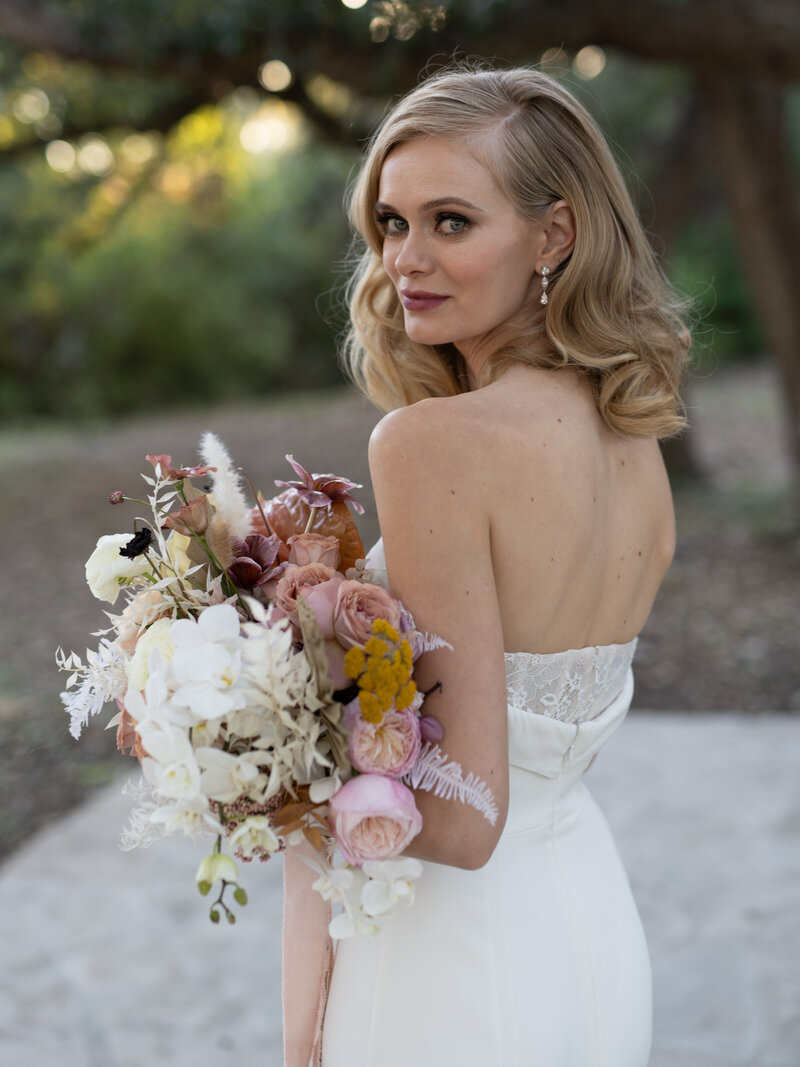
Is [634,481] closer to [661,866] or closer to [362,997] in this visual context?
[362,997]

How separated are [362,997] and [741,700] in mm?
3923

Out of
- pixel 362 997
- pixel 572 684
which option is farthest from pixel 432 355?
pixel 362 997

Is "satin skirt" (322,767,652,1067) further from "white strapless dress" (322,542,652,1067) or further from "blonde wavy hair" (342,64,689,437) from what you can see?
"blonde wavy hair" (342,64,689,437)

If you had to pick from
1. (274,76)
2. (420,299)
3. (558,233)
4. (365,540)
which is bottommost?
(365,540)

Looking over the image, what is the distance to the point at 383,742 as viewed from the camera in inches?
45.3

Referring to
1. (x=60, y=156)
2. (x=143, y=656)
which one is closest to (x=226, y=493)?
(x=143, y=656)

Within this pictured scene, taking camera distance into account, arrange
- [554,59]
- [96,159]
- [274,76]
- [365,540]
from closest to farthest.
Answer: [554,59] → [274,76] → [365,540] → [96,159]

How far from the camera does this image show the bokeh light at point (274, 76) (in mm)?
6457

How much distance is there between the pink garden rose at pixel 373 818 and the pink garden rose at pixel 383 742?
0.05 ft

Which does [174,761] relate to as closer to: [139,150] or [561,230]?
[561,230]

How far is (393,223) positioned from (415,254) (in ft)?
0.31

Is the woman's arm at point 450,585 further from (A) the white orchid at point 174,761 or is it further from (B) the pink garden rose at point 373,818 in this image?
(A) the white orchid at point 174,761

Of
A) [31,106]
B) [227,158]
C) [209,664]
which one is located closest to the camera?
[209,664]

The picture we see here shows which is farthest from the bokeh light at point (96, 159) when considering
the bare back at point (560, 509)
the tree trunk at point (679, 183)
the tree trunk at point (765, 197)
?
the bare back at point (560, 509)
